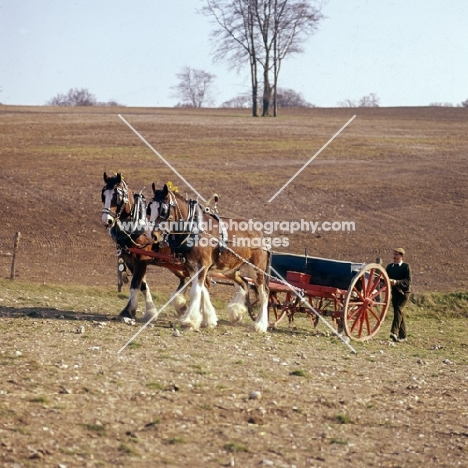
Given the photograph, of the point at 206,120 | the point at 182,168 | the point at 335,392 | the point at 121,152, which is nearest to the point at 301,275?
the point at 335,392

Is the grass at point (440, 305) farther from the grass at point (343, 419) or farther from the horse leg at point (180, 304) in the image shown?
the grass at point (343, 419)

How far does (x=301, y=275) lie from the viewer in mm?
15039

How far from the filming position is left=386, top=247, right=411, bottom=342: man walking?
1548cm

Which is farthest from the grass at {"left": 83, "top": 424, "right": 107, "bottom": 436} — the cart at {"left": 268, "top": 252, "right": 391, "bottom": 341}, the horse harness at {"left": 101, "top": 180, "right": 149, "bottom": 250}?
the cart at {"left": 268, "top": 252, "right": 391, "bottom": 341}

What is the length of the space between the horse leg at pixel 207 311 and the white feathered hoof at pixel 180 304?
0.74 m

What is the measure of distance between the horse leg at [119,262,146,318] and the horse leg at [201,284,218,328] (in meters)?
1.06

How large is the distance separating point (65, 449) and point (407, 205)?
77.5 ft

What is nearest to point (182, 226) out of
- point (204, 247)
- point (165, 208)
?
point (165, 208)

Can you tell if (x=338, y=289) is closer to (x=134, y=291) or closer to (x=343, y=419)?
(x=134, y=291)

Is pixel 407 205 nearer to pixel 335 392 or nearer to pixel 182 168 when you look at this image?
pixel 182 168

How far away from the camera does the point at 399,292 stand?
15648mm

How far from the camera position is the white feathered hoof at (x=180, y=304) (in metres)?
15.2

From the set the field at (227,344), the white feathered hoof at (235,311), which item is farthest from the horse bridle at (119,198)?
the white feathered hoof at (235,311)

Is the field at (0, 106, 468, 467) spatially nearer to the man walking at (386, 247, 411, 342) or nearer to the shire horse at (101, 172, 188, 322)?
the man walking at (386, 247, 411, 342)
